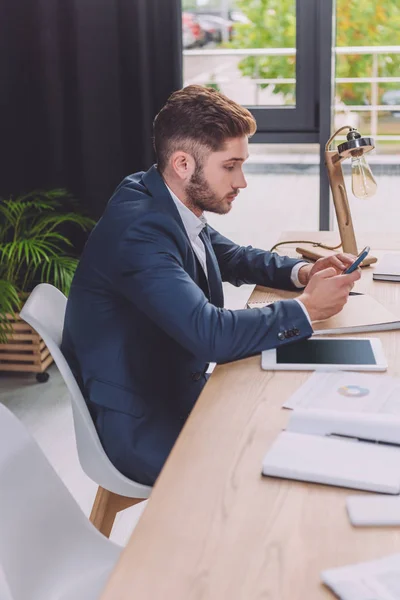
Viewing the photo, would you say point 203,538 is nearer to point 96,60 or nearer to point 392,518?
point 392,518

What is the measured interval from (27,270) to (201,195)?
1786 mm

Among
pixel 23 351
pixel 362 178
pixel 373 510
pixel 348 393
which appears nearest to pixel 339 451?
pixel 373 510

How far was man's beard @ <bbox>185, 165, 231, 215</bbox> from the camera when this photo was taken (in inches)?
75.2

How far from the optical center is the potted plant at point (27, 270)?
3.28m

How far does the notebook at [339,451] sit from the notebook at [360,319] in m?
0.54

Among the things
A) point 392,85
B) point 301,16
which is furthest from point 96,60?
point 392,85

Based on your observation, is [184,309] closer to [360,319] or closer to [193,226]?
[193,226]

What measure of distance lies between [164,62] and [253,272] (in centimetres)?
172

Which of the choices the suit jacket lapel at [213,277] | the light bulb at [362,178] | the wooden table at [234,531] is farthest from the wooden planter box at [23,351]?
the wooden table at [234,531]

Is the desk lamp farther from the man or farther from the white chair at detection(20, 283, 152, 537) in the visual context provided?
the white chair at detection(20, 283, 152, 537)

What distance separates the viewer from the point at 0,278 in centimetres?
350

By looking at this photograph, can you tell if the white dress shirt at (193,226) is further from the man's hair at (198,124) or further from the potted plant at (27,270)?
the potted plant at (27,270)

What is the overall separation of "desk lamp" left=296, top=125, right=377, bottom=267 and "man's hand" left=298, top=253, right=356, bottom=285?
28 centimetres

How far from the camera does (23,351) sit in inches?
139
